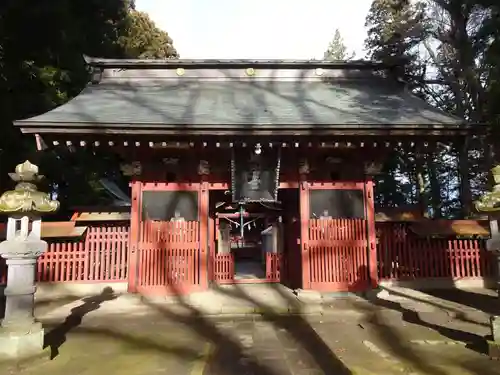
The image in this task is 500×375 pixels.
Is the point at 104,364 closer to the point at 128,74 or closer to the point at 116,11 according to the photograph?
the point at 128,74

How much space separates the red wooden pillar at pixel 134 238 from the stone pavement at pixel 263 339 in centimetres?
40

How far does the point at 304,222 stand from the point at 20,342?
595 cm

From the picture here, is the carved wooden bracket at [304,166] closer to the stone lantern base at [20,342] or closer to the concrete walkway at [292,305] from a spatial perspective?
the concrete walkway at [292,305]

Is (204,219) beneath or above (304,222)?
above

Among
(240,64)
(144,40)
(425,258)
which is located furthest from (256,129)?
(144,40)

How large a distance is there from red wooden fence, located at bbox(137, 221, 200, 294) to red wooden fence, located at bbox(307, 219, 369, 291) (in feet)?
9.04

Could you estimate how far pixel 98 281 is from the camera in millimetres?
9320

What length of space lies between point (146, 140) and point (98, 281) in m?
3.99

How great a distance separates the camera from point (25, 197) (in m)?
4.78

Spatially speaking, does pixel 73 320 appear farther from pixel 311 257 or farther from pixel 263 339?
pixel 311 257

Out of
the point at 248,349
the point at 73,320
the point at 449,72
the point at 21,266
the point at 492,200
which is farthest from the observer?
the point at 449,72

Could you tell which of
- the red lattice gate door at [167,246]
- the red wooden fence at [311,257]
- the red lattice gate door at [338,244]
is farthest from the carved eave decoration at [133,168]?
the red lattice gate door at [338,244]

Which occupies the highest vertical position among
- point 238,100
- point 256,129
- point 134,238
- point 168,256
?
point 238,100

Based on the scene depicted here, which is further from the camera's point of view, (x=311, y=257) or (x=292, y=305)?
(x=311, y=257)
